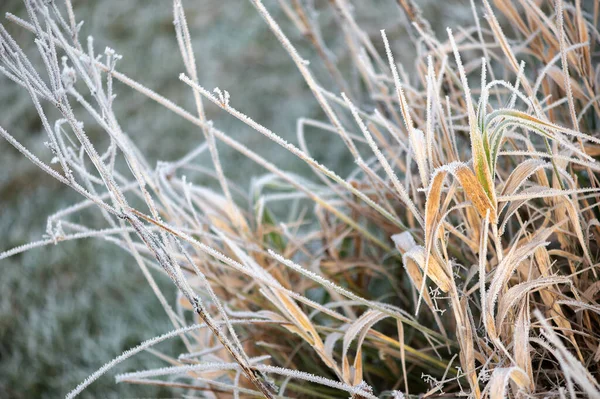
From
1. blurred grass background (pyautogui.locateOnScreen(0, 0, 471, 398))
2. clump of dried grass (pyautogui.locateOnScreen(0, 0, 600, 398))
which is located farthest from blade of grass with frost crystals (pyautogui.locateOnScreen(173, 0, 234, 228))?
blurred grass background (pyautogui.locateOnScreen(0, 0, 471, 398))

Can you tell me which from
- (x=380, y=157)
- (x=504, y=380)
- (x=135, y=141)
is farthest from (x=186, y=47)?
(x=135, y=141)

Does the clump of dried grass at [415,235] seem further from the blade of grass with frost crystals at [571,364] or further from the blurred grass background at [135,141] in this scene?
the blurred grass background at [135,141]

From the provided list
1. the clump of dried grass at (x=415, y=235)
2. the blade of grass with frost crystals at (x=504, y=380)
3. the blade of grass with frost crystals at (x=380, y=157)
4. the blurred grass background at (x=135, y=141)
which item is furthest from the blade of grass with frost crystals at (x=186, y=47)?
the blurred grass background at (x=135, y=141)

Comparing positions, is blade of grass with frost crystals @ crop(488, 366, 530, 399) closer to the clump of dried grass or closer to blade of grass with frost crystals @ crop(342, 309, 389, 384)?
the clump of dried grass

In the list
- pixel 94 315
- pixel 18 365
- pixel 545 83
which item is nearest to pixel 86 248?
pixel 94 315

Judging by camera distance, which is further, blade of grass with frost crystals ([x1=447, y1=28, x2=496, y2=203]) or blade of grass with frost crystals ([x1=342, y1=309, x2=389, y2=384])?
blade of grass with frost crystals ([x1=342, y1=309, x2=389, y2=384])

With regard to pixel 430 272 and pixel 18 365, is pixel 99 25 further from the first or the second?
pixel 430 272
